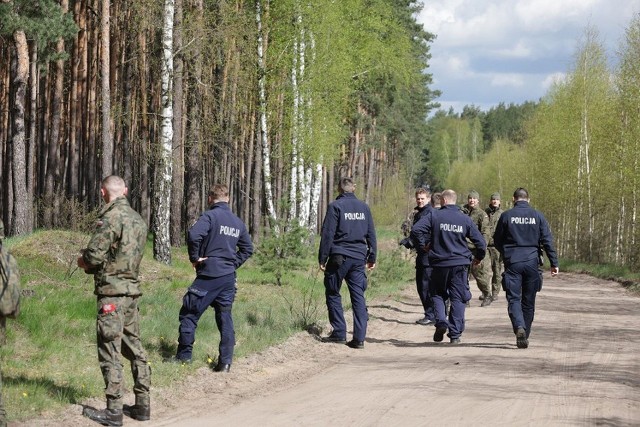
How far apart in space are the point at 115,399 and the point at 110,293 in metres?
0.87

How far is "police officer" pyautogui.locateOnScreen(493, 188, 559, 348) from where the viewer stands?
12.8 meters

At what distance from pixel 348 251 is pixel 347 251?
16mm

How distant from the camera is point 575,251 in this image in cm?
4594

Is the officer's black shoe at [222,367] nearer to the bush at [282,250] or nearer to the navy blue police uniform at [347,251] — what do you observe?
the navy blue police uniform at [347,251]

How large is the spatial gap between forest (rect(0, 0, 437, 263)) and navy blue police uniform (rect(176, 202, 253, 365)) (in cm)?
932

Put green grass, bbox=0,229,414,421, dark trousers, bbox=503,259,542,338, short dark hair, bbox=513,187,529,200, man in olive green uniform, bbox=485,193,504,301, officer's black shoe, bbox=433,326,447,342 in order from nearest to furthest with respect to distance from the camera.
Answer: green grass, bbox=0,229,414,421, dark trousers, bbox=503,259,542,338, officer's black shoe, bbox=433,326,447,342, short dark hair, bbox=513,187,529,200, man in olive green uniform, bbox=485,193,504,301

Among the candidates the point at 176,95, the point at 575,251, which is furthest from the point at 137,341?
the point at 575,251

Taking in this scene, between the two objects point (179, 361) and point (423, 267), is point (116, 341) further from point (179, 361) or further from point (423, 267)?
point (423, 267)

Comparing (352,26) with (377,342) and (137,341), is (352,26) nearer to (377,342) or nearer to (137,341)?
(377,342)

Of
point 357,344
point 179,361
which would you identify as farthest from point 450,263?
point 179,361

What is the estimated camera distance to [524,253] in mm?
12922

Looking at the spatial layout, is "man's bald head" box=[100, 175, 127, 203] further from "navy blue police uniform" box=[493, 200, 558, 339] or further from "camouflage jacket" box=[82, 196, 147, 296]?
"navy blue police uniform" box=[493, 200, 558, 339]

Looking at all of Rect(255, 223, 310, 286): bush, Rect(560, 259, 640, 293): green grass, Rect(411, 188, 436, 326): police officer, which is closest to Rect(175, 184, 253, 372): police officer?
Rect(411, 188, 436, 326): police officer

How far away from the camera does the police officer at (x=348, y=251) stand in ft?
41.1
